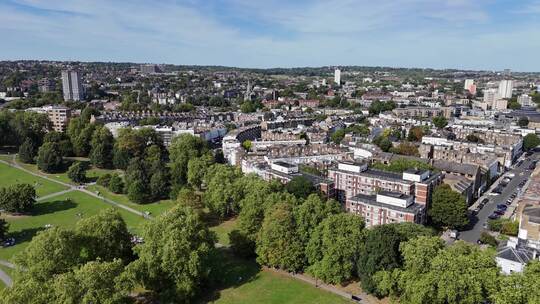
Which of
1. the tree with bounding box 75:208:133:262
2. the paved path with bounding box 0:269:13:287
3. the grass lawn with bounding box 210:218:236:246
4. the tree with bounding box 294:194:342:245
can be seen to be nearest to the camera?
the tree with bounding box 75:208:133:262

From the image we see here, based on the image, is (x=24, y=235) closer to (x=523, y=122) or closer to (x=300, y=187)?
(x=300, y=187)

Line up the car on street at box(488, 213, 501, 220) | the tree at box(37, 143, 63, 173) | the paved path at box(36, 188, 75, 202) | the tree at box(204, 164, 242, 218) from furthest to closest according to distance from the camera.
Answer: the tree at box(37, 143, 63, 173) < the paved path at box(36, 188, 75, 202) < the car on street at box(488, 213, 501, 220) < the tree at box(204, 164, 242, 218)

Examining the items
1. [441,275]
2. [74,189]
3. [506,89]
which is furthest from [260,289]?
[506,89]

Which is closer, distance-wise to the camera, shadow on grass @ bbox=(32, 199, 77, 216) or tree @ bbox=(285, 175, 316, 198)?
tree @ bbox=(285, 175, 316, 198)

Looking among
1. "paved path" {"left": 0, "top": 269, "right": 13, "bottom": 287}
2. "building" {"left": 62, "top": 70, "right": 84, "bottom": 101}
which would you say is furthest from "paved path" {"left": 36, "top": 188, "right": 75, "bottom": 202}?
Result: "building" {"left": 62, "top": 70, "right": 84, "bottom": 101}

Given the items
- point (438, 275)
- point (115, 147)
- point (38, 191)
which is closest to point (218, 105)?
point (115, 147)

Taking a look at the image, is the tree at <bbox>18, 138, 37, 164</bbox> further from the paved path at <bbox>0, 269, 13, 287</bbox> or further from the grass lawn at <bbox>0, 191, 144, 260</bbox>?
the paved path at <bbox>0, 269, 13, 287</bbox>

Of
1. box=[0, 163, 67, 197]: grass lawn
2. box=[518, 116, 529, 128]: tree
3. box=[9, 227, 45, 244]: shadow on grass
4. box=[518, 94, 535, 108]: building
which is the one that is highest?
box=[518, 94, 535, 108]: building

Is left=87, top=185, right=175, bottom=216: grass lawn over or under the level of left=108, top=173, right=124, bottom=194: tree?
under
